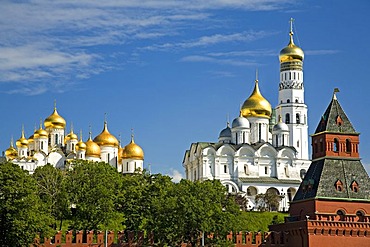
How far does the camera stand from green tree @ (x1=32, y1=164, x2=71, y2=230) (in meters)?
67.1

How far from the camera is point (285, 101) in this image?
123 meters


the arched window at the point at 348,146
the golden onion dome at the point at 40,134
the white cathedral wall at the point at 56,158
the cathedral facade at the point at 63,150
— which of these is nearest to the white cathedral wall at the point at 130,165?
the cathedral facade at the point at 63,150

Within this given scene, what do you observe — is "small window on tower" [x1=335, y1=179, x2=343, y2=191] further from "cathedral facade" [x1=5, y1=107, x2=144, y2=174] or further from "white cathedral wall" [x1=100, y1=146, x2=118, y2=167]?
"white cathedral wall" [x1=100, y1=146, x2=118, y2=167]

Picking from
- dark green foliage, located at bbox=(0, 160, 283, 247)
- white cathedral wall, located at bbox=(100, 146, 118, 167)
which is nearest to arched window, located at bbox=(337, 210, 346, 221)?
dark green foliage, located at bbox=(0, 160, 283, 247)

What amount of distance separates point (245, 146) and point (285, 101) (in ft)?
41.3

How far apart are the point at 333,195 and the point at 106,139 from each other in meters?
61.5

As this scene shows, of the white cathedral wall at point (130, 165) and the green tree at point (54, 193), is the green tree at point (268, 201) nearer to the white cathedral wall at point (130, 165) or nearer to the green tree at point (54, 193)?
the white cathedral wall at point (130, 165)

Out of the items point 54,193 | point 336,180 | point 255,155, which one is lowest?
point 336,180

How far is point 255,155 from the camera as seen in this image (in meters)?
113

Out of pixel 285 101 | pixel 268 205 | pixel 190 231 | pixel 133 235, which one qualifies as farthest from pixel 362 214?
pixel 285 101

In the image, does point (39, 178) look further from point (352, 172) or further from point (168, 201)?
A: point (352, 172)

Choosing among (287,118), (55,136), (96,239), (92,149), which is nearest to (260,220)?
(96,239)

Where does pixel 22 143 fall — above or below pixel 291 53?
below

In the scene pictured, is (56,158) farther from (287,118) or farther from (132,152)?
(287,118)
